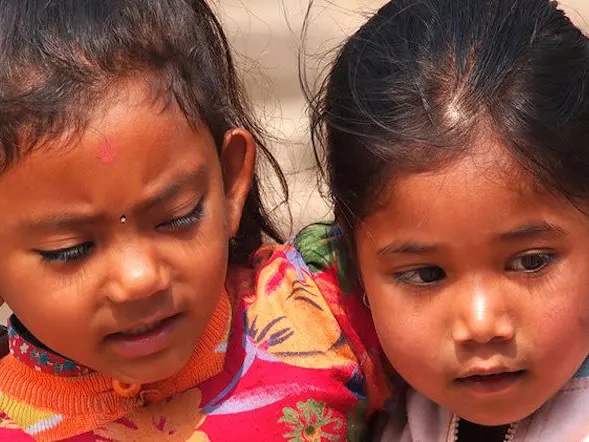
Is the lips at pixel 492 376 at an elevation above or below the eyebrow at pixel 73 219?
below

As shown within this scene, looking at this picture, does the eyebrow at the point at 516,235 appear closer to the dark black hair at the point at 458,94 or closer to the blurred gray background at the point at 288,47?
the dark black hair at the point at 458,94

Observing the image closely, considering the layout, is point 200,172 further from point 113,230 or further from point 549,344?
point 549,344

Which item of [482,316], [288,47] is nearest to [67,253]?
[482,316]

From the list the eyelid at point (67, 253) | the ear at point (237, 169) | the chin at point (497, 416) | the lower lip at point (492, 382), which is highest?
the ear at point (237, 169)

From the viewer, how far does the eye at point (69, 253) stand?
1.63 meters

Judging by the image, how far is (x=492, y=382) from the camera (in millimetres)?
1709

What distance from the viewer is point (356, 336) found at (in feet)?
6.34

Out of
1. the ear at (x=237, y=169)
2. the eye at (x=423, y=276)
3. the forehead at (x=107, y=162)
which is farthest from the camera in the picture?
the ear at (x=237, y=169)

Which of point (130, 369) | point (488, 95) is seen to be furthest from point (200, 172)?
point (488, 95)

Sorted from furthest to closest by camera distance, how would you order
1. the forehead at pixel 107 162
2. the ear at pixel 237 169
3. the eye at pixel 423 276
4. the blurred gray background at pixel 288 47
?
the blurred gray background at pixel 288 47
the ear at pixel 237 169
the eye at pixel 423 276
the forehead at pixel 107 162

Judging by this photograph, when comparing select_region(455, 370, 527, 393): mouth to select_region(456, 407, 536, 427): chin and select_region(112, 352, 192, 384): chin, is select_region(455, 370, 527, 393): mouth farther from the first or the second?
select_region(112, 352, 192, 384): chin

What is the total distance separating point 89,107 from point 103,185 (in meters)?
0.11

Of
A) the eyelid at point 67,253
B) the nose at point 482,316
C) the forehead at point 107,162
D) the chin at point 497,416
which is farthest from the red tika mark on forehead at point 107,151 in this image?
the chin at point 497,416

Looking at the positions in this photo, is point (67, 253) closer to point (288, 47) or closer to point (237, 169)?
point (237, 169)
